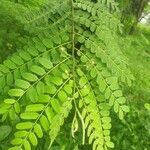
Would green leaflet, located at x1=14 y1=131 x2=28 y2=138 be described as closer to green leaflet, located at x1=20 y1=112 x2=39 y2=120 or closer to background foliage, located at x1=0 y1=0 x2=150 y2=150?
green leaflet, located at x1=20 y1=112 x2=39 y2=120

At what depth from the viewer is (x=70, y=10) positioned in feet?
A: 7.47

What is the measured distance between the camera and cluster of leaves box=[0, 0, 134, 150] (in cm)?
163

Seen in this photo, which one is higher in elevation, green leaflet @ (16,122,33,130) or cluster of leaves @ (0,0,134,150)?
cluster of leaves @ (0,0,134,150)

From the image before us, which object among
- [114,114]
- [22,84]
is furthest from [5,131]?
[114,114]

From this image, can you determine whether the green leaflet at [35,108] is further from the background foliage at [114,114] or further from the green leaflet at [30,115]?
the background foliage at [114,114]

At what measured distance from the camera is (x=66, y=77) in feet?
5.61

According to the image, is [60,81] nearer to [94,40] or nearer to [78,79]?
[78,79]

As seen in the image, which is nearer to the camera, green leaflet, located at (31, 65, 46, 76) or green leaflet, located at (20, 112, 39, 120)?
green leaflet, located at (20, 112, 39, 120)

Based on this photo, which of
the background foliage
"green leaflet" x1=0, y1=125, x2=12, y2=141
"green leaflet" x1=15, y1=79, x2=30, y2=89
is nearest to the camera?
"green leaflet" x1=15, y1=79, x2=30, y2=89

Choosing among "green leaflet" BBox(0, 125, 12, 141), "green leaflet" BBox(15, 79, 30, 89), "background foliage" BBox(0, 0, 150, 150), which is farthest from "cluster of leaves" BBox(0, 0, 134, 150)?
"background foliage" BBox(0, 0, 150, 150)

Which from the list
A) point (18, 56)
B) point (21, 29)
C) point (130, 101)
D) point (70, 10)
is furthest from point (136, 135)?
point (18, 56)

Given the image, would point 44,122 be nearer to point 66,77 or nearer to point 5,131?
point 66,77

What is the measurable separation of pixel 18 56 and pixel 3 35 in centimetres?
344

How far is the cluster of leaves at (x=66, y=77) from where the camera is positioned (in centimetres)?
163
